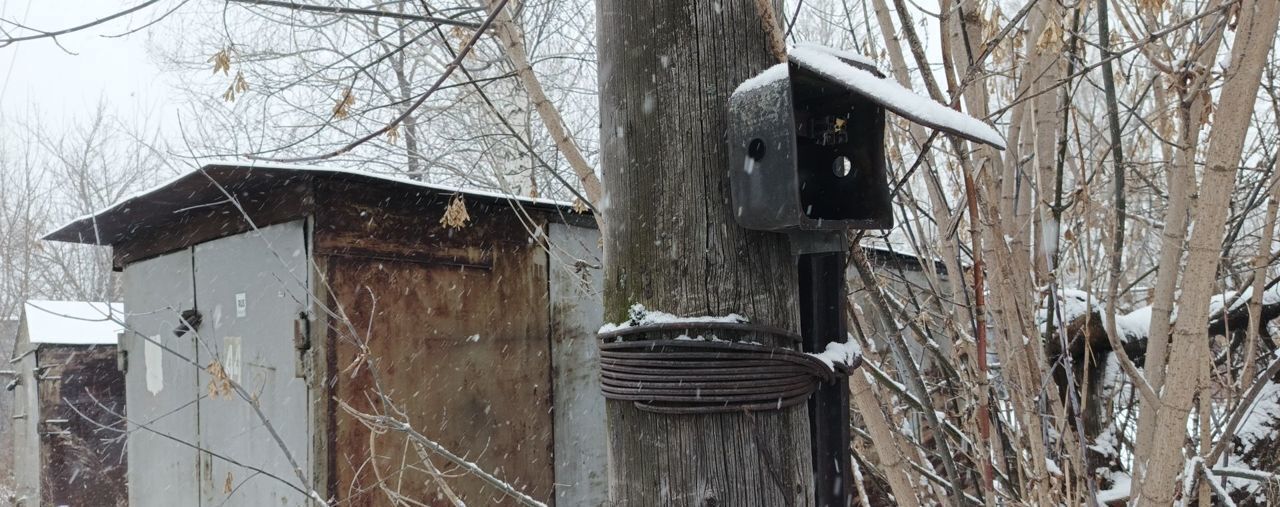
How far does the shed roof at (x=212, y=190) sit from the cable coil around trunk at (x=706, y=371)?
2.63m

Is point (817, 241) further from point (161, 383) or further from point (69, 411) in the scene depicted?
point (69, 411)

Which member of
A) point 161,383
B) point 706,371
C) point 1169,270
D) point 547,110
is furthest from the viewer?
point 161,383

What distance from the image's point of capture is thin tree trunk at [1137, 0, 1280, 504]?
1.93 metres

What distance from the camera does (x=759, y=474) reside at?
4.64 feet

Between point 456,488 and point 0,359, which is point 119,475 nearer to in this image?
point 456,488

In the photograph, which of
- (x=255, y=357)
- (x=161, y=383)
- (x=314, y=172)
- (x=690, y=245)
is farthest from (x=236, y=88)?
(x=161, y=383)

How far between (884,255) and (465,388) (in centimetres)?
415

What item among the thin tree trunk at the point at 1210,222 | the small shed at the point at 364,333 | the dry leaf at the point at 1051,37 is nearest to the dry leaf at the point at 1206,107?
the thin tree trunk at the point at 1210,222

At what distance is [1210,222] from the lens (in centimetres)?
194

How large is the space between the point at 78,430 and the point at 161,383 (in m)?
4.01

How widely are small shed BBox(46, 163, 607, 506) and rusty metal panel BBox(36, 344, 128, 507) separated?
386 centimetres

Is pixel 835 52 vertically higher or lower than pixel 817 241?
higher

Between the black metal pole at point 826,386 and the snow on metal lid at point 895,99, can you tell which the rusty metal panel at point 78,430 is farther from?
the snow on metal lid at point 895,99

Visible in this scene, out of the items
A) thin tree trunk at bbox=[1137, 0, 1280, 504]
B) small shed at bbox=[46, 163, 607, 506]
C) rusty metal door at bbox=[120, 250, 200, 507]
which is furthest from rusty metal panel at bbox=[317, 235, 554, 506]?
thin tree trunk at bbox=[1137, 0, 1280, 504]
